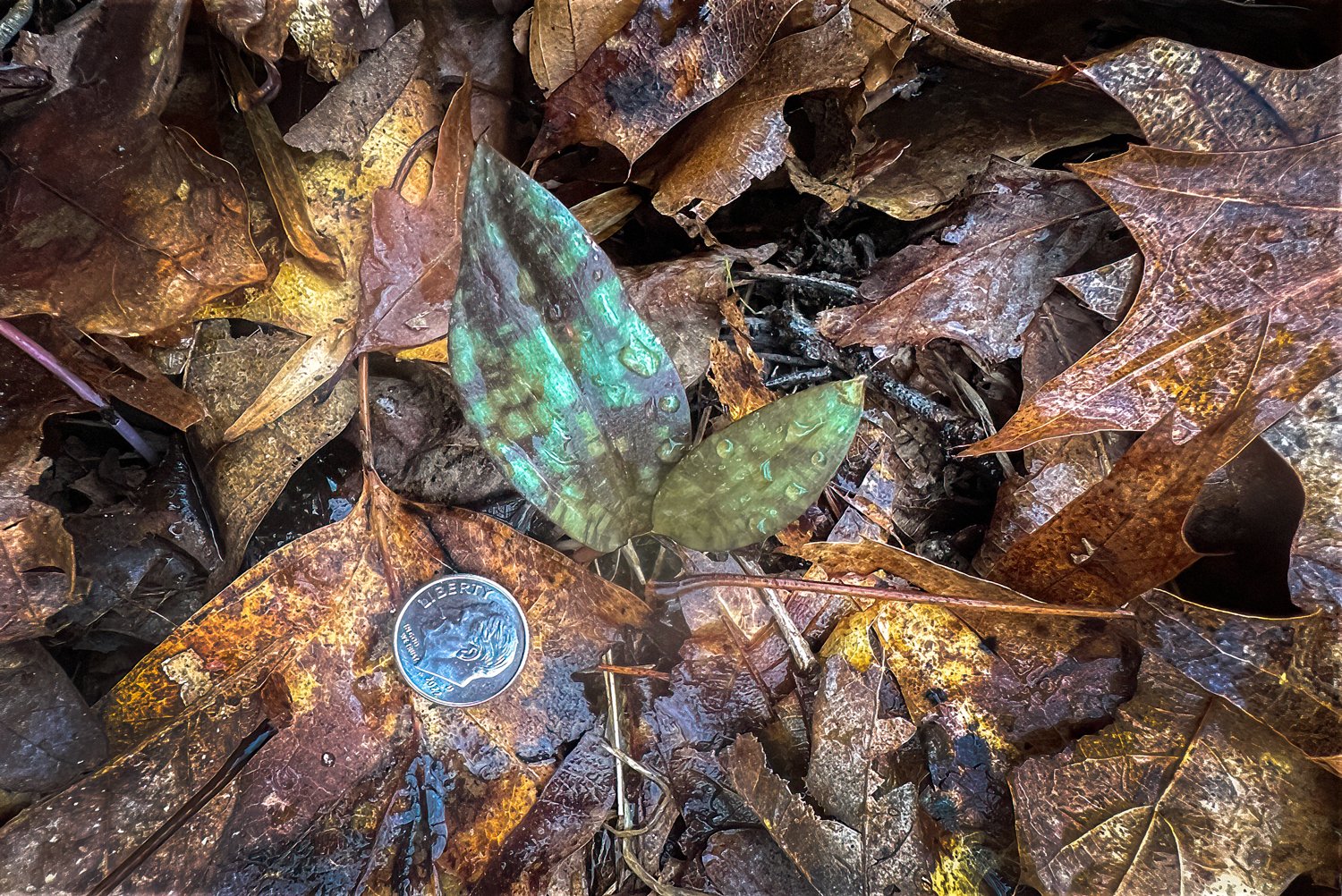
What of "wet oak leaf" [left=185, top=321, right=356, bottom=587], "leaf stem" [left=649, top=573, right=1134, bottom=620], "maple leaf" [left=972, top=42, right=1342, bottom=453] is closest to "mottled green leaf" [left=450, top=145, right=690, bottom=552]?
"leaf stem" [left=649, top=573, right=1134, bottom=620]

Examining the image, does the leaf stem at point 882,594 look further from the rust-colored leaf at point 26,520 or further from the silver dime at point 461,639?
the rust-colored leaf at point 26,520

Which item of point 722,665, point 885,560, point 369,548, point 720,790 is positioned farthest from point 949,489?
point 369,548

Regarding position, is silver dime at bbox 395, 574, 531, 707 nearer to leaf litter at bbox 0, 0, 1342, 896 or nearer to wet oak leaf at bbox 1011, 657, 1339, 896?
leaf litter at bbox 0, 0, 1342, 896

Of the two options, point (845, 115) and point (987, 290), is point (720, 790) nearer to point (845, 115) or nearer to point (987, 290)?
point (987, 290)

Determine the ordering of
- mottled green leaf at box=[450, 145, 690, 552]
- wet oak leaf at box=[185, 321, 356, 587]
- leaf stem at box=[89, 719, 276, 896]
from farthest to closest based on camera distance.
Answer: wet oak leaf at box=[185, 321, 356, 587] < leaf stem at box=[89, 719, 276, 896] < mottled green leaf at box=[450, 145, 690, 552]

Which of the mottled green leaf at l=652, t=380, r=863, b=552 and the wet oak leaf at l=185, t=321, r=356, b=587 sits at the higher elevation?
the wet oak leaf at l=185, t=321, r=356, b=587

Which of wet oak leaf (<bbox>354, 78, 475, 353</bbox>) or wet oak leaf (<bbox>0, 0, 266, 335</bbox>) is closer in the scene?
wet oak leaf (<bbox>0, 0, 266, 335</bbox>)

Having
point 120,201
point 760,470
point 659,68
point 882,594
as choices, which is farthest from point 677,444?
point 120,201

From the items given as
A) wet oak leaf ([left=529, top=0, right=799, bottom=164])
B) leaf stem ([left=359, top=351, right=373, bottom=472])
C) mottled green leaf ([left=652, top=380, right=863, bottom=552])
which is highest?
wet oak leaf ([left=529, top=0, right=799, bottom=164])
